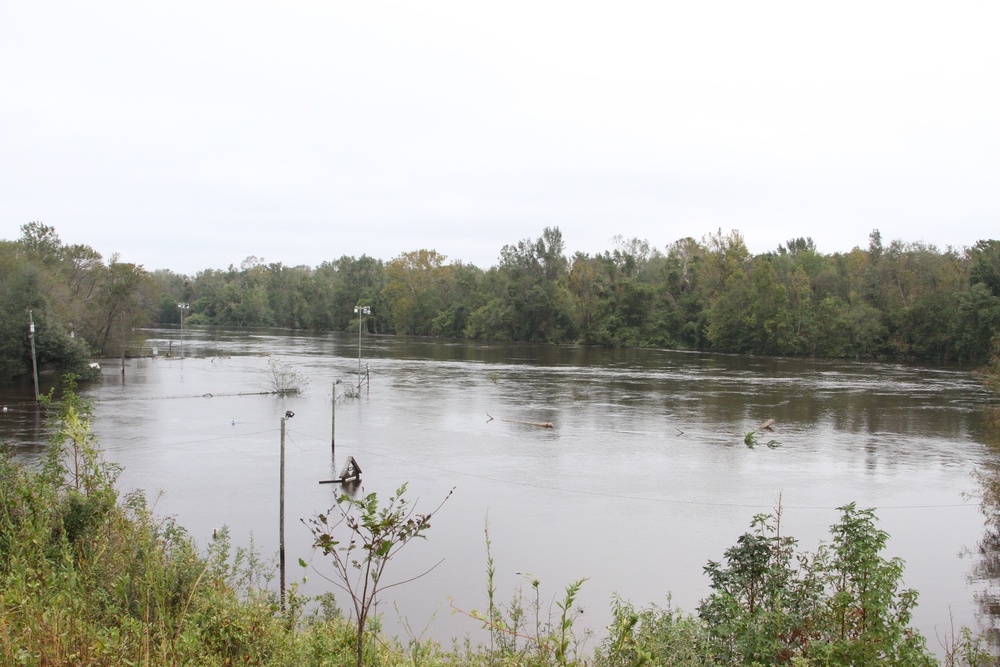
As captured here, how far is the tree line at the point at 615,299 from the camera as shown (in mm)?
59094

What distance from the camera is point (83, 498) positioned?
8820 mm

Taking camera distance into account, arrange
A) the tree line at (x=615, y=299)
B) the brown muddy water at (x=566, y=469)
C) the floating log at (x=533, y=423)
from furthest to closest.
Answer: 1. the tree line at (x=615, y=299)
2. the floating log at (x=533, y=423)
3. the brown muddy water at (x=566, y=469)

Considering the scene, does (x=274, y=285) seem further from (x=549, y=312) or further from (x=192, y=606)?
(x=192, y=606)

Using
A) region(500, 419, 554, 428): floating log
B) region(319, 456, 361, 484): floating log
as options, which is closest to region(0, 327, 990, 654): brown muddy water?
region(500, 419, 554, 428): floating log

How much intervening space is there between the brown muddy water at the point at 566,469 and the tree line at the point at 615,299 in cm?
1470

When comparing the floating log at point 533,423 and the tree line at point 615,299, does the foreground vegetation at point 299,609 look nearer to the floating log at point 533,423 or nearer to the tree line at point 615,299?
the floating log at point 533,423

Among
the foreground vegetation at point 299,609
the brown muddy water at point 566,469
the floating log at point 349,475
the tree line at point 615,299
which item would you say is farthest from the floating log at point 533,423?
the tree line at point 615,299

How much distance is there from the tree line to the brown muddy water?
14.7 m

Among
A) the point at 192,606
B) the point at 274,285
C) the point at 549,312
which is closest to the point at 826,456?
the point at 192,606

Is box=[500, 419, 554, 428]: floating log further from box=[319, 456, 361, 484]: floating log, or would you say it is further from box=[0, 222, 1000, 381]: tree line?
box=[0, 222, 1000, 381]: tree line

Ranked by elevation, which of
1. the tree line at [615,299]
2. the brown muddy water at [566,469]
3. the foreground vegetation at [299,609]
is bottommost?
the brown muddy water at [566,469]

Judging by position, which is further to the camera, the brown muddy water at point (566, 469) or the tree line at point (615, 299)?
the tree line at point (615, 299)

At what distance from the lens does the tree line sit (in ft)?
194

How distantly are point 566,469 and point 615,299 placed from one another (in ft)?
238
